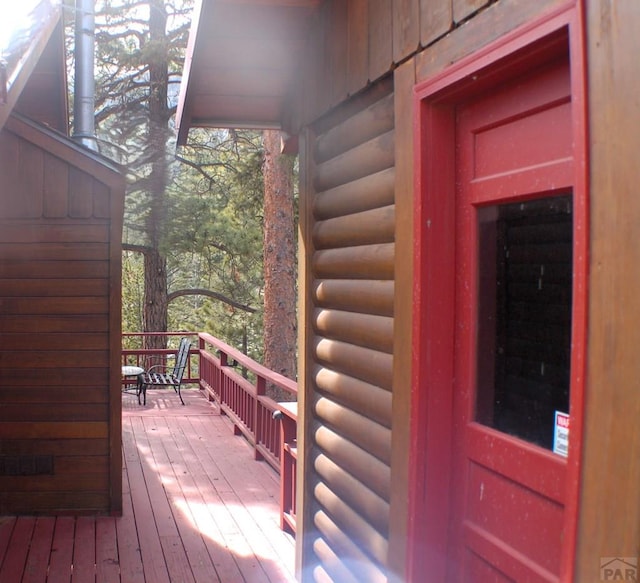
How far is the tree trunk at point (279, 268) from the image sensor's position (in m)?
11.2

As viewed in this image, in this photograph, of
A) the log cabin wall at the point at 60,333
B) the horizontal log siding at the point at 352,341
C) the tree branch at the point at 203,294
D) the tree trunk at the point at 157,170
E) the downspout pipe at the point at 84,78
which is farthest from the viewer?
the tree branch at the point at 203,294

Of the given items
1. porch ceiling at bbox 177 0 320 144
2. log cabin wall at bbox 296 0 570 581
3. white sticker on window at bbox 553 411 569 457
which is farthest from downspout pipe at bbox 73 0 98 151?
white sticker on window at bbox 553 411 569 457

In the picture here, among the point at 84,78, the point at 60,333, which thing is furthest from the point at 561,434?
the point at 84,78

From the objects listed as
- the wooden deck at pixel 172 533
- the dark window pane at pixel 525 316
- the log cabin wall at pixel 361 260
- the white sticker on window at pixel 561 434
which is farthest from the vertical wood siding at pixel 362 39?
the wooden deck at pixel 172 533

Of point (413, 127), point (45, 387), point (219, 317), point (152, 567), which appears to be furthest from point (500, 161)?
point (219, 317)

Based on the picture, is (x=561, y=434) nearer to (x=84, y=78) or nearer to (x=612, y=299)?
(x=612, y=299)

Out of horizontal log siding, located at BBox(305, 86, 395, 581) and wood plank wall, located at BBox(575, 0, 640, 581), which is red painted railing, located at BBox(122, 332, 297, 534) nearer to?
horizontal log siding, located at BBox(305, 86, 395, 581)

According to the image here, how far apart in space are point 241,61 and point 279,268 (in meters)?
7.57

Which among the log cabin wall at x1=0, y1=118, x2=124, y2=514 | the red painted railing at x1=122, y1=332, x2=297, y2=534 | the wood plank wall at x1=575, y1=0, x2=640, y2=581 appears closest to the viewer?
the wood plank wall at x1=575, y1=0, x2=640, y2=581

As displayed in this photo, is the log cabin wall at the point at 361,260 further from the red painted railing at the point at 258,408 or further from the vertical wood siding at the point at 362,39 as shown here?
the red painted railing at the point at 258,408

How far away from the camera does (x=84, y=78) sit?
22.0 ft

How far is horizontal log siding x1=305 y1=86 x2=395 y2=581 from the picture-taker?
8.79 feet

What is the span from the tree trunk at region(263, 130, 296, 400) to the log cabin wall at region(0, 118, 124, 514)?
5.91m

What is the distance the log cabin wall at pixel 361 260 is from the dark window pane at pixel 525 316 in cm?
29
